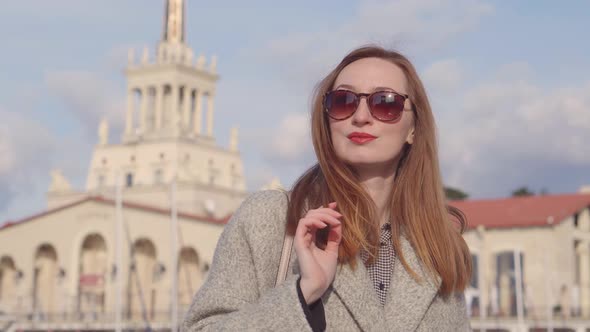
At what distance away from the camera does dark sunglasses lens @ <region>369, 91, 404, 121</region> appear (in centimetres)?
322

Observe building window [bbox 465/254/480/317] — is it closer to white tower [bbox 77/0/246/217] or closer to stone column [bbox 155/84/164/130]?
white tower [bbox 77/0/246/217]

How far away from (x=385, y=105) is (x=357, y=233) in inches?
17.6

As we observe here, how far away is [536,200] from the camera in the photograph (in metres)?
58.8

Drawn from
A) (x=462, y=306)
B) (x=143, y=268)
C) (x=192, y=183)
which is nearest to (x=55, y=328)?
(x=143, y=268)

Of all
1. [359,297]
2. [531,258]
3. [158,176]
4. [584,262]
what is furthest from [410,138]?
[158,176]

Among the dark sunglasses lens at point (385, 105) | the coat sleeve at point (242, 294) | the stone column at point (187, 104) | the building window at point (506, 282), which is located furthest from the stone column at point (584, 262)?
the coat sleeve at point (242, 294)

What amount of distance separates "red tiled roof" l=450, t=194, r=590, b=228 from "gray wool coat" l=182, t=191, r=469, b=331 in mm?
51829

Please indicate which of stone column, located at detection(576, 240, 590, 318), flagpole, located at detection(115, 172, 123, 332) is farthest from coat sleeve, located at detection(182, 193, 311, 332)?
stone column, located at detection(576, 240, 590, 318)

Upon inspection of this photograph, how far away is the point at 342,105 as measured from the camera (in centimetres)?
321

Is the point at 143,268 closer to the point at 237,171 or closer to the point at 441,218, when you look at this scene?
the point at 237,171

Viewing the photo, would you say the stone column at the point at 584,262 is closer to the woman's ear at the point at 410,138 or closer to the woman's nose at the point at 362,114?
the woman's ear at the point at 410,138

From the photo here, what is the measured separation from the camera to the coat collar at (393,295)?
297 cm

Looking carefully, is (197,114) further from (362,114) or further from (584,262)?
(362,114)

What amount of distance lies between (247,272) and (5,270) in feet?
215
